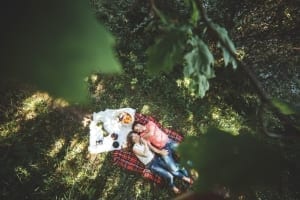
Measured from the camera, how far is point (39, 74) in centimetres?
111

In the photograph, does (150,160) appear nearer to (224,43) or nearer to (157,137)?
(157,137)

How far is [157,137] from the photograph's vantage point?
183 inches

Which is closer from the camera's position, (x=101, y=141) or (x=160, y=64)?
(x=160, y=64)

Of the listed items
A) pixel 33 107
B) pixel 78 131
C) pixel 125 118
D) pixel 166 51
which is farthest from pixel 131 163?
pixel 166 51

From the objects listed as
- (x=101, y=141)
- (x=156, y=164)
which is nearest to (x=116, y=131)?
(x=101, y=141)

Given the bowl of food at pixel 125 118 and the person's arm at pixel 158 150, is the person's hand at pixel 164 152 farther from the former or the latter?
the bowl of food at pixel 125 118

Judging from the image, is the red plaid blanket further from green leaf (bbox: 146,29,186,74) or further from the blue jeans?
green leaf (bbox: 146,29,186,74)

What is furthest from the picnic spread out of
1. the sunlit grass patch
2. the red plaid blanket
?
the sunlit grass patch

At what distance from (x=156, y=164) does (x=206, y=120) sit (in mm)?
979

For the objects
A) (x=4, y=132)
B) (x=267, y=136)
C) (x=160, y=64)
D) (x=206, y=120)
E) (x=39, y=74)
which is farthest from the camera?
(x=206, y=120)

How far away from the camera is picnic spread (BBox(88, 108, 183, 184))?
14.7 ft

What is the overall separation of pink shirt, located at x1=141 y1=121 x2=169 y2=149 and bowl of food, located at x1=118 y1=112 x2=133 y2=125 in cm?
23

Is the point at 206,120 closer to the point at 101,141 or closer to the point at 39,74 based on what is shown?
the point at 101,141

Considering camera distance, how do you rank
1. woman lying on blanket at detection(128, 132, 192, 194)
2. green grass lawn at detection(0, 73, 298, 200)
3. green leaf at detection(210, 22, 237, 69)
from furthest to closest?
woman lying on blanket at detection(128, 132, 192, 194), green grass lawn at detection(0, 73, 298, 200), green leaf at detection(210, 22, 237, 69)
